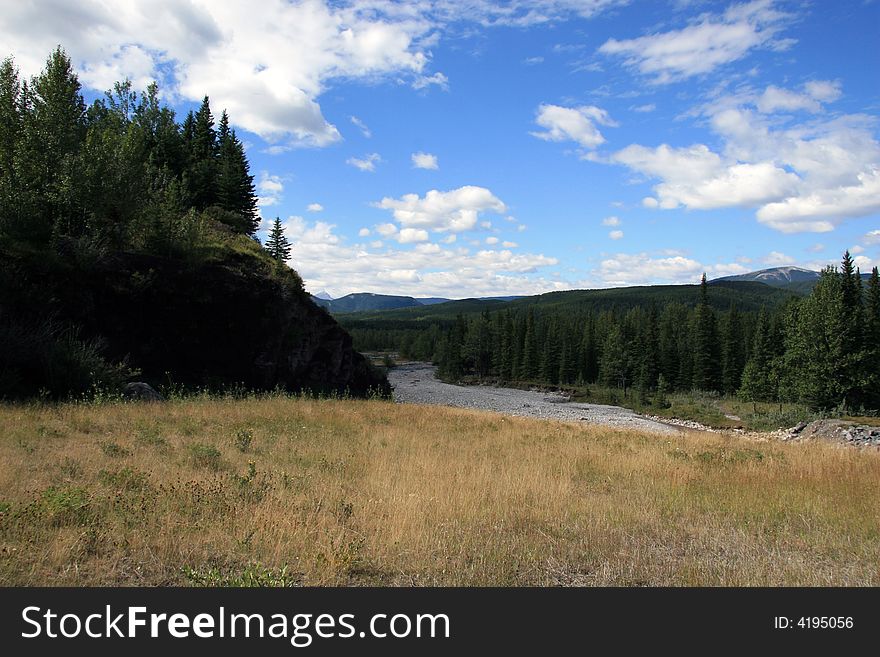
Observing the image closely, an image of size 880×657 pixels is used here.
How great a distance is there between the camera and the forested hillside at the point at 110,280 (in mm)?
16703

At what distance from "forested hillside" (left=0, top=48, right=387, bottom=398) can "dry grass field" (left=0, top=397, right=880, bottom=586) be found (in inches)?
264

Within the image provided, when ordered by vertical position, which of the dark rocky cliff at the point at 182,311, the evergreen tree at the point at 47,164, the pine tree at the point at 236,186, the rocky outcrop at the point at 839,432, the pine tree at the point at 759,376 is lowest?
the rocky outcrop at the point at 839,432

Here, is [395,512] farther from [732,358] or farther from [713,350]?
[713,350]

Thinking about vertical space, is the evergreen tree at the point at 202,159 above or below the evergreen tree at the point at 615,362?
above

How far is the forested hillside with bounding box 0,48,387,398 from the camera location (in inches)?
658

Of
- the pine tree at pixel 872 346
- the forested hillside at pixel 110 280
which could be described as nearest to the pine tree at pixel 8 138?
the forested hillside at pixel 110 280

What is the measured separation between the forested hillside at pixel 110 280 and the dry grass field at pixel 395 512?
6.71m

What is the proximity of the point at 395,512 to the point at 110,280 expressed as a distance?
19439 mm

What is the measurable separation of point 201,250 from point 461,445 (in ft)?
62.1

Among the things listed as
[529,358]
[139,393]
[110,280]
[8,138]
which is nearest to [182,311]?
[110,280]

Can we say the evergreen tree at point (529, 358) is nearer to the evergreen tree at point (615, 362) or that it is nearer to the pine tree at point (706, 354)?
the evergreen tree at point (615, 362)
